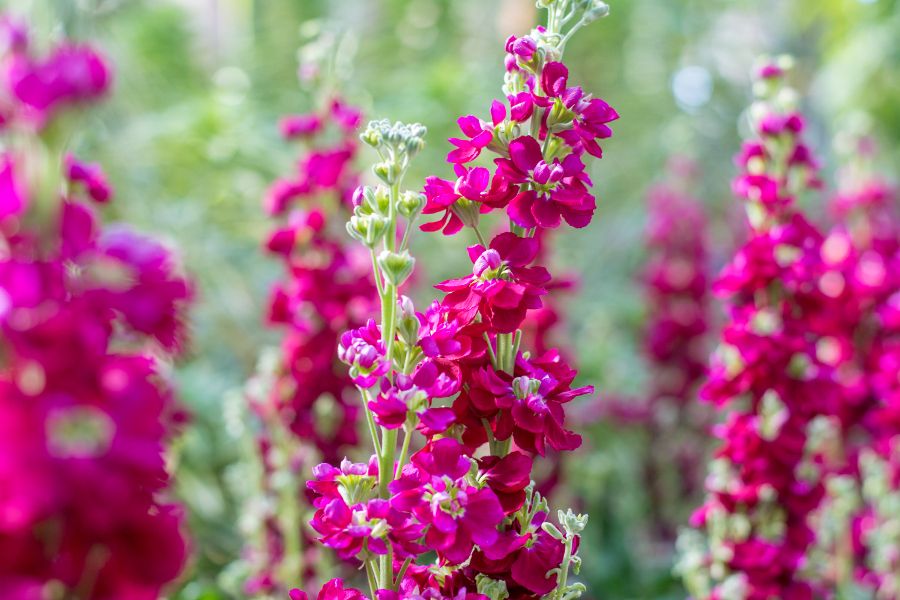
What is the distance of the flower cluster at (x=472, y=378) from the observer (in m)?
0.67

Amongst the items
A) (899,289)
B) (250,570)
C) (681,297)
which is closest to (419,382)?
(250,570)

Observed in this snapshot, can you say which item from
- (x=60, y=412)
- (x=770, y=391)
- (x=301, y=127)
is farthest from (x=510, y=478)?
(x=301, y=127)

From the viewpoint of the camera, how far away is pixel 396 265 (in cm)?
68

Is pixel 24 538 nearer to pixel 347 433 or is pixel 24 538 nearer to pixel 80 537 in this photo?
pixel 80 537

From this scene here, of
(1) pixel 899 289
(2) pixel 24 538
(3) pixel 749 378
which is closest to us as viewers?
(2) pixel 24 538

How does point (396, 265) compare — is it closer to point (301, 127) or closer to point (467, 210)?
point (467, 210)

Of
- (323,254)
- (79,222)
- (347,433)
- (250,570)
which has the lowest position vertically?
(250,570)

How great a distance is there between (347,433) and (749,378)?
21.0 inches

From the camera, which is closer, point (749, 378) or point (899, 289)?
point (749, 378)

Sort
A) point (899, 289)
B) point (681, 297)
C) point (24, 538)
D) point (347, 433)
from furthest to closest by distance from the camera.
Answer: point (681, 297) < point (899, 289) < point (347, 433) < point (24, 538)

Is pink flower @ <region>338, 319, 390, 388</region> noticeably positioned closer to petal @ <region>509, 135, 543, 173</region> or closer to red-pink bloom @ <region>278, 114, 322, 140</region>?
petal @ <region>509, 135, 543, 173</region>

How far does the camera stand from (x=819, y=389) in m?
1.15

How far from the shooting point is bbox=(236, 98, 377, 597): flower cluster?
1280 millimetres

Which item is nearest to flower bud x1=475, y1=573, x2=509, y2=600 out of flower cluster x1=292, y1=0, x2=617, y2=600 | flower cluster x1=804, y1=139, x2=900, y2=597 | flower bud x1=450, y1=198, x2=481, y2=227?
flower cluster x1=292, y1=0, x2=617, y2=600
